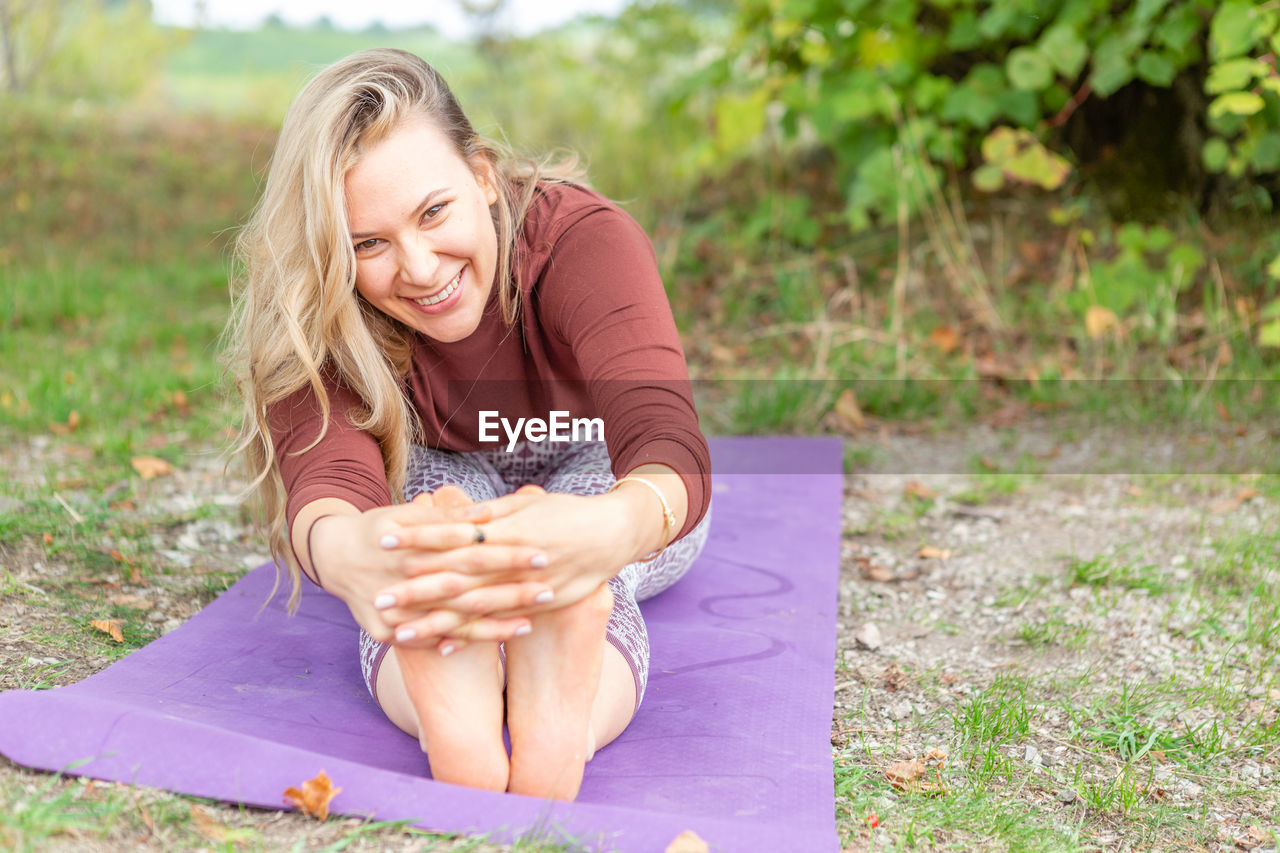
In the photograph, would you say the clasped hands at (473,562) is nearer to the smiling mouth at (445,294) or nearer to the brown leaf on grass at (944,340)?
the smiling mouth at (445,294)

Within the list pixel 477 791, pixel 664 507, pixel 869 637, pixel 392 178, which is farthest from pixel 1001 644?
pixel 392 178

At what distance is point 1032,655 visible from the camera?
2.24 meters

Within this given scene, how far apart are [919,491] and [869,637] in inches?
39.1

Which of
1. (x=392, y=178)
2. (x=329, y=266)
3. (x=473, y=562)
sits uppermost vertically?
(x=392, y=178)

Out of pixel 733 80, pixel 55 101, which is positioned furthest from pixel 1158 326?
pixel 55 101

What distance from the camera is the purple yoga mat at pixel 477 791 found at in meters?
1.47

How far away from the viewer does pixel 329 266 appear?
1.76 meters

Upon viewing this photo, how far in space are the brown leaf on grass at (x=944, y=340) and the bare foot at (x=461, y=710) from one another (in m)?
3.05

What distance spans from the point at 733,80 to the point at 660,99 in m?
1.18

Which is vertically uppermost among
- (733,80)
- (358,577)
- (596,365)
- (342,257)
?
(733,80)

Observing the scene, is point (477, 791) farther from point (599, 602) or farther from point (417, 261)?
point (417, 261)

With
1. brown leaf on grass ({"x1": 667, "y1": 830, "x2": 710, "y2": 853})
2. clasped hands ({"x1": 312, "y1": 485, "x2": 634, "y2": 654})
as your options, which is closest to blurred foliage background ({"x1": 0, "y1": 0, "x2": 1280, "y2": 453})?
clasped hands ({"x1": 312, "y1": 485, "x2": 634, "y2": 654})

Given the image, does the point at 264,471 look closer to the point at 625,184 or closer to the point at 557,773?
the point at 557,773

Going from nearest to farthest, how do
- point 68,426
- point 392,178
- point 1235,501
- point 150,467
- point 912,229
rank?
1. point 392,178
2. point 1235,501
3. point 150,467
4. point 68,426
5. point 912,229
